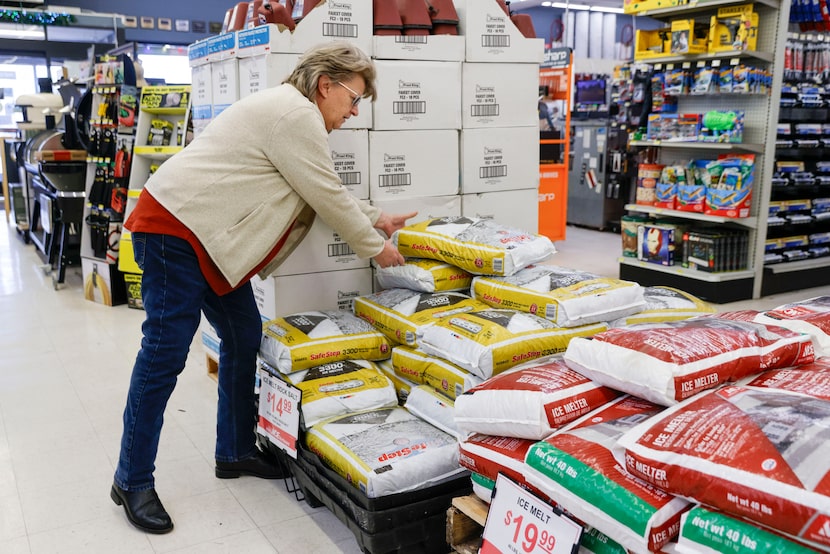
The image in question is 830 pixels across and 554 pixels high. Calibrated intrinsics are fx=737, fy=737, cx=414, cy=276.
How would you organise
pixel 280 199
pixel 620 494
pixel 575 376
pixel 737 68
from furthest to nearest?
pixel 737 68
pixel 280 199
pixel 575 376
pixel 620 494

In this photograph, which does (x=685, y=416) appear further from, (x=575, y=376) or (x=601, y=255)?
(x=601, y=255)

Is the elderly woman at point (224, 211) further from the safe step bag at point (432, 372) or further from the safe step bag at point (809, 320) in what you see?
the safe step bag at point (809, 320)

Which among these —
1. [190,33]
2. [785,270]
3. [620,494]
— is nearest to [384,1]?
[620,494]

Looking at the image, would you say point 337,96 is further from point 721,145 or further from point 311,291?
point 721,145

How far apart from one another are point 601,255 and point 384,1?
15.7 feet

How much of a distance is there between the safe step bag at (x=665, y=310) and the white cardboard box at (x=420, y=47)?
4.27ft

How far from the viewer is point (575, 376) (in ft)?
6.17

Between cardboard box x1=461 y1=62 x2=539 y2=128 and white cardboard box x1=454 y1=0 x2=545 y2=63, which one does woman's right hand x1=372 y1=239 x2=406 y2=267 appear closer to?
cardboard box x1=461 y1=62 x2=539 y2=128

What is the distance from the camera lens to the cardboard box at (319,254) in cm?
291

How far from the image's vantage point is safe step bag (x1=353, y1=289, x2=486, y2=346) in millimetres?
→ 2605

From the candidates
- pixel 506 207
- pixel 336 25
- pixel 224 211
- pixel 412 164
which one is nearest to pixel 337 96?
pixel 224 211

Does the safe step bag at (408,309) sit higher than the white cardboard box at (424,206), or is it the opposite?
the white cardboard box at (424,206)

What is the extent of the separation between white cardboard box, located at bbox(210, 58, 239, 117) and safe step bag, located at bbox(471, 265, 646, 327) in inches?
52.5

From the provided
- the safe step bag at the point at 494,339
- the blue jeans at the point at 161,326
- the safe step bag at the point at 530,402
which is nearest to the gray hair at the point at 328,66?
the blue jeans at the point at 161,326
